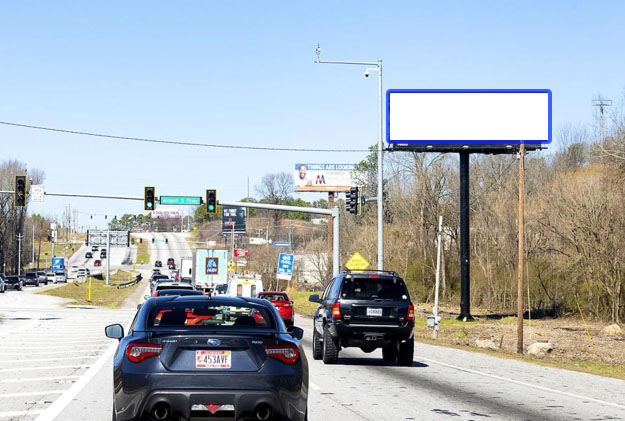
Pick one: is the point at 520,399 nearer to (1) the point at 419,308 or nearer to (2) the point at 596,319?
(2) the point at 596,319

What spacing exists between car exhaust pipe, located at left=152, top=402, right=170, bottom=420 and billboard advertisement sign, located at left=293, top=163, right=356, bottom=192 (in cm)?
12117

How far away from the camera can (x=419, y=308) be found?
6181cm

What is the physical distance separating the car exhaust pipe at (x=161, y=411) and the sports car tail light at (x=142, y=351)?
49 centimetres

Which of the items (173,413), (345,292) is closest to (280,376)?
(173,413)

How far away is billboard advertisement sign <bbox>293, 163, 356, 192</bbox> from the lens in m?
130

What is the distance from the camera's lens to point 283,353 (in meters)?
9.16

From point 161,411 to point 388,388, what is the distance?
298 inches

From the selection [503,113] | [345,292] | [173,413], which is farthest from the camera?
[503,113]

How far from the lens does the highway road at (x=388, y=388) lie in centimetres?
1252

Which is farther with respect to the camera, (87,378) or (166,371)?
(87,378)

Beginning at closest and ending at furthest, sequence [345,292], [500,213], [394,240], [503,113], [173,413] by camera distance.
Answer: [173,413]
[345,292]
[503,113]
[500,213]
[394,240]

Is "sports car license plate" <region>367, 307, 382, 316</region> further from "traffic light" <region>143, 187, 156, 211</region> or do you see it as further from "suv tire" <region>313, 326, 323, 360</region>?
"traffic light" <region>143, 187, 156, 211</region>

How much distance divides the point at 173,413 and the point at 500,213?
58641mm

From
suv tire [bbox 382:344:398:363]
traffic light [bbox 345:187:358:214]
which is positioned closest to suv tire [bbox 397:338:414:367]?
suv tire [bbox 382:344:398:363]
